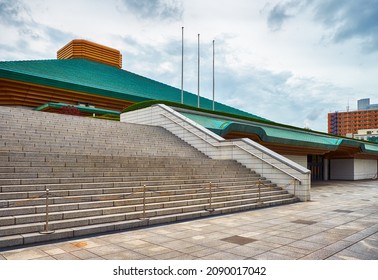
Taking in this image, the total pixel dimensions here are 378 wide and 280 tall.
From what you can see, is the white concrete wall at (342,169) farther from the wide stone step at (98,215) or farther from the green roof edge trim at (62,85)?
the green roof edge trim at (62,85)

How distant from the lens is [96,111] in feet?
145

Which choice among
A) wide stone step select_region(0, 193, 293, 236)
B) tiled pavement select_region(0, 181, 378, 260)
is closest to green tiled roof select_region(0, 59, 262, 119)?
wide stone step select_region(0, 193, 293, 236)

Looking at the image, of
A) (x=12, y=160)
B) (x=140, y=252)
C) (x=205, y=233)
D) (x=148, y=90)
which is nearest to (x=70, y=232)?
(x=140, y=252)

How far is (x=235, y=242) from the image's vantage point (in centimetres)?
768

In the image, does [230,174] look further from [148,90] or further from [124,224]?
[148,90]

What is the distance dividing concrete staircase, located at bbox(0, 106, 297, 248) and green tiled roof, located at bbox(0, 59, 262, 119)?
89.7 ft

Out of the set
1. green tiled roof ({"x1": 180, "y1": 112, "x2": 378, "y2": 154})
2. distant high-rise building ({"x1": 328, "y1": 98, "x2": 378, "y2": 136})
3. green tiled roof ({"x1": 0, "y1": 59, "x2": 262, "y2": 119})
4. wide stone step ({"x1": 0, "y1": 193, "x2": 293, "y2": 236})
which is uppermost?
distant high-rise building ({"x1": 328, "y1": 98, "x2": 378, "y2": 136})

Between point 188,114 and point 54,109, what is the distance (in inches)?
883

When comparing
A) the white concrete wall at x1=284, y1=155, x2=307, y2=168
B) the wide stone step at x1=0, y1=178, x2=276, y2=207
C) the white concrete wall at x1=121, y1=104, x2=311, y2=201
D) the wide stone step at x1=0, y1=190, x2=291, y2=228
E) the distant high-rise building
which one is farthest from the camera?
the distant high-rise building

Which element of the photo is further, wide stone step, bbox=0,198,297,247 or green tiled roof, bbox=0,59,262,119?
green tiled roof, bbox=0,59,262,119

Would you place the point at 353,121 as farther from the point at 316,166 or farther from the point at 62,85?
the point at 62,85

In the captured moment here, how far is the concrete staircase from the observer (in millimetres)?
8367

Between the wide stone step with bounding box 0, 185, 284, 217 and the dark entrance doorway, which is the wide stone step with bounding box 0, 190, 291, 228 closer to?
the wide stone step with bounding box 0, 185, 284, 217

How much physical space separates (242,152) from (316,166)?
21.5 metres
